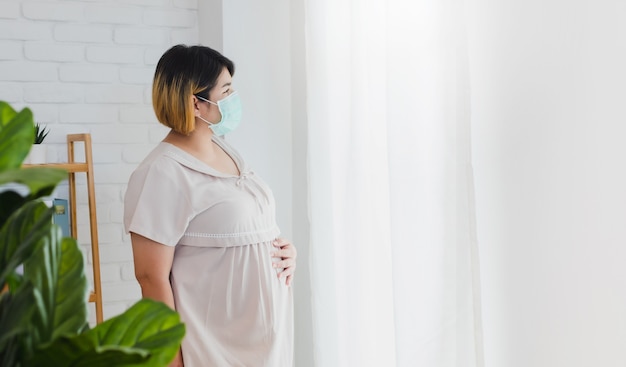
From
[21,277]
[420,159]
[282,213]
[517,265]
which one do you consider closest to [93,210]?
[282,213]

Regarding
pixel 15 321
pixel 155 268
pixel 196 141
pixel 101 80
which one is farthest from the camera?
pixel 101 80

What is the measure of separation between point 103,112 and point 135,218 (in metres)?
1.17

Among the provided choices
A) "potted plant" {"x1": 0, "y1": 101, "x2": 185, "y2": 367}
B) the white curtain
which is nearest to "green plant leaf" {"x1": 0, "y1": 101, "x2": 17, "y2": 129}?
"potted plant" {"x1": 0, "y1": 101, "x2": 185, "y2": 367}

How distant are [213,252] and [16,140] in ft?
Result: 4.86

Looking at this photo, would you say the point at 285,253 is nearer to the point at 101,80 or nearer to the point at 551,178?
the point at 551,178

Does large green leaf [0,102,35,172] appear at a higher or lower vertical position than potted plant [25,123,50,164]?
lower

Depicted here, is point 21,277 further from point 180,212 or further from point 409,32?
point 409,32

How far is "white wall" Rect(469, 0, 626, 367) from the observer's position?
58.5 inches

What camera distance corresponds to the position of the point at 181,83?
2.05 metres

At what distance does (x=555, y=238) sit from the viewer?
5.34 ft

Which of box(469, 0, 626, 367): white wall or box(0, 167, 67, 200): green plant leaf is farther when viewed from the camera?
box(469, 0, 626, 367): white wall

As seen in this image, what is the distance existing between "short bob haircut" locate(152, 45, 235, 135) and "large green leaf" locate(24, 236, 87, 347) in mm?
1509

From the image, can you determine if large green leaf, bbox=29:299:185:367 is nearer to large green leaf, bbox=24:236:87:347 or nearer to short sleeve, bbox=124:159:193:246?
large green leaf, bbox=24:236:87:347

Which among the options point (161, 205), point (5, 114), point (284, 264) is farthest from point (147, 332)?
point (284, 264)
